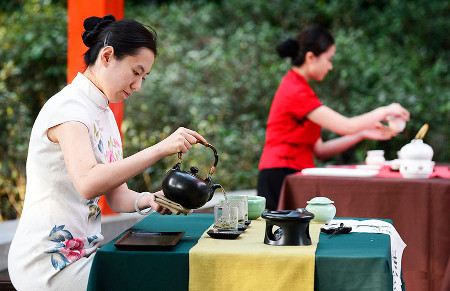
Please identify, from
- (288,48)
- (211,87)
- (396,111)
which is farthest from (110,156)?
(211,87)

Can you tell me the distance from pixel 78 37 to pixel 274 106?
139 cm

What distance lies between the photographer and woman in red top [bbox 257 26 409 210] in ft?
12.0

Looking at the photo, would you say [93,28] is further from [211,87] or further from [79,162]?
[211,87]

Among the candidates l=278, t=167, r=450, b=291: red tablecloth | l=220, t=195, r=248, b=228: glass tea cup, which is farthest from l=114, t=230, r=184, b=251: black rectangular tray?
l=278, t=167, r=450, b=291: red tablecloth

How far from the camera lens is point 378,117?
3.66 m

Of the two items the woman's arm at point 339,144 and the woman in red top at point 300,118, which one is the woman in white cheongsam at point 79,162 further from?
the woman's arm at point 339,144

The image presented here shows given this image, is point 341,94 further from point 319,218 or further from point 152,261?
point 152,261

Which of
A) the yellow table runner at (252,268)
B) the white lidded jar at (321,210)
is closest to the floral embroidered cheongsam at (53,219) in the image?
the yellow table runner at (252,268)

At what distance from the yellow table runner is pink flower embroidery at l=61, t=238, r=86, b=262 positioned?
0.41m

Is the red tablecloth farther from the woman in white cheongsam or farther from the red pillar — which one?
the red pillar

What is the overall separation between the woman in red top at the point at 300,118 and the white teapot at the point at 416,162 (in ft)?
1.21

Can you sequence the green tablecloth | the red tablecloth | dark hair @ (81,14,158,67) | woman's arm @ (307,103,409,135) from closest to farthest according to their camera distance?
the green tablecloth < dark hair @ (81,14,158,67) < the red tablecloth < woman's arm @ (307,103,409,135)

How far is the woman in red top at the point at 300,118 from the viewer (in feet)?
12.0

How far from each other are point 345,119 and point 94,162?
2.06 m
